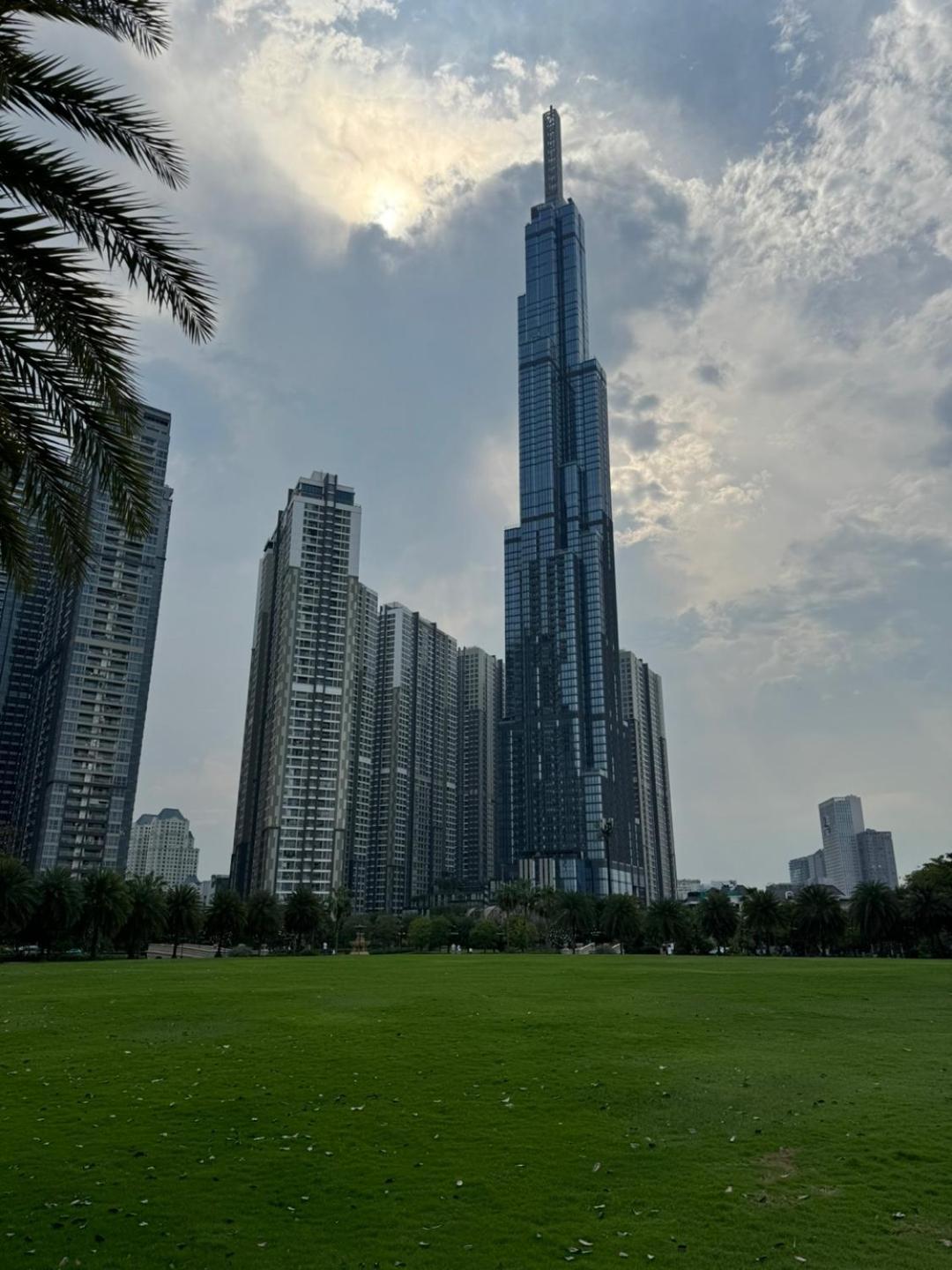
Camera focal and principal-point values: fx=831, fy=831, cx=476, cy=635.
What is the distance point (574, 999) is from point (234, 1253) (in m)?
24.2

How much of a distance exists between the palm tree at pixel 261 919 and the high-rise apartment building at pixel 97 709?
6321 cm

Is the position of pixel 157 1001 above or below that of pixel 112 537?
below

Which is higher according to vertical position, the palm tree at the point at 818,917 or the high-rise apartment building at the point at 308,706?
the high-rise apartment building at the point at 308,706

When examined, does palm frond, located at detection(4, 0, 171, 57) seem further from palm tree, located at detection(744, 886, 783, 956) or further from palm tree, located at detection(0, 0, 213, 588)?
palm tree, located at detection(744, 886, 783, 956)

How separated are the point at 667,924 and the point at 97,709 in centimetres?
11426

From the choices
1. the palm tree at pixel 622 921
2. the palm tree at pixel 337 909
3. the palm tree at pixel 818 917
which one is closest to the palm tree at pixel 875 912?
the palm tree at pixel 818 917

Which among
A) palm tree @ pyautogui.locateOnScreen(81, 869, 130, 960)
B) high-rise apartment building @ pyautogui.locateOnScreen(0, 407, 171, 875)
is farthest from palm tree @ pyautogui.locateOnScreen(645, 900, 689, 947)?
high-rise apartment building @ pyautogui.locateOnScreen(0, 407, 171, 875)

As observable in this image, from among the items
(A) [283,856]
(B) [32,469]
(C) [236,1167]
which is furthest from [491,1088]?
(A) [283,856]

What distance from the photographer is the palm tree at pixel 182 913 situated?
297ft

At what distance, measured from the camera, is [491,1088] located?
16.1 meters

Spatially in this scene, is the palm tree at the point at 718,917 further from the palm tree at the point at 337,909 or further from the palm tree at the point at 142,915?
the palm tree at the point at 142,915

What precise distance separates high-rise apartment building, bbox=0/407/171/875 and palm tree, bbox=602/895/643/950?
9396 cm

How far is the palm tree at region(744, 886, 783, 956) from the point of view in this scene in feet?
322

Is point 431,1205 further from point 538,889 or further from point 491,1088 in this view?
point 538,889
